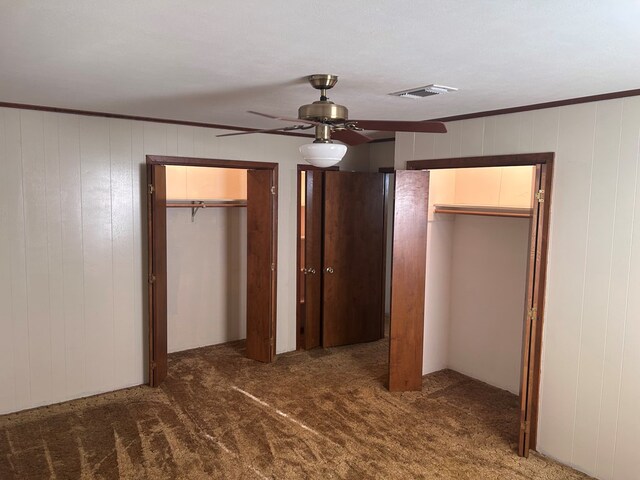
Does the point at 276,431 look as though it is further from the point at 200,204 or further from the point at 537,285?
the point at 200,204

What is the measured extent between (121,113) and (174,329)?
92.5 inches

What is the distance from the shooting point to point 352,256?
5.47m

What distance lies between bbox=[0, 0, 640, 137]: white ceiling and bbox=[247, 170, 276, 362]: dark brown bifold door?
162 centimetres

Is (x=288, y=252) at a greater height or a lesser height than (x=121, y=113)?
lesser

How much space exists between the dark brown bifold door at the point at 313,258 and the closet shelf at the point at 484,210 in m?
1.34

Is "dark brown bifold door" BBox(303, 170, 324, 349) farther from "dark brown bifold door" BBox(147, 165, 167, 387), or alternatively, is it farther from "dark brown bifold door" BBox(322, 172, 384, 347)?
"dark brown bifold door" BBox(147, 165, 167, 387)

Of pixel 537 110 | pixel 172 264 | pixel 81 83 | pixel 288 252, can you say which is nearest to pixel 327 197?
pixel 288 252

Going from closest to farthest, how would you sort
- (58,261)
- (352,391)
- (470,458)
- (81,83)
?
1. (81,83)
2. (470,458)
3. (58,261)
4. (352,391)

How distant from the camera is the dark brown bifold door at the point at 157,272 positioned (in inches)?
162

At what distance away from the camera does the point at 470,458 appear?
10.7 ft

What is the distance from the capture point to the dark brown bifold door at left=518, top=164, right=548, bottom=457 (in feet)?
10.6

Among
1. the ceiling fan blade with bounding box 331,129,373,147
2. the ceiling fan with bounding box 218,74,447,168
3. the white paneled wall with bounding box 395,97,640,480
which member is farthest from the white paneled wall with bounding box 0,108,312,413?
the white paneled wall with bounding box 395,97,640,480

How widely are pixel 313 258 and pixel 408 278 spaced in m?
1.41

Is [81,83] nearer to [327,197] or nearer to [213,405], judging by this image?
[213,405]
